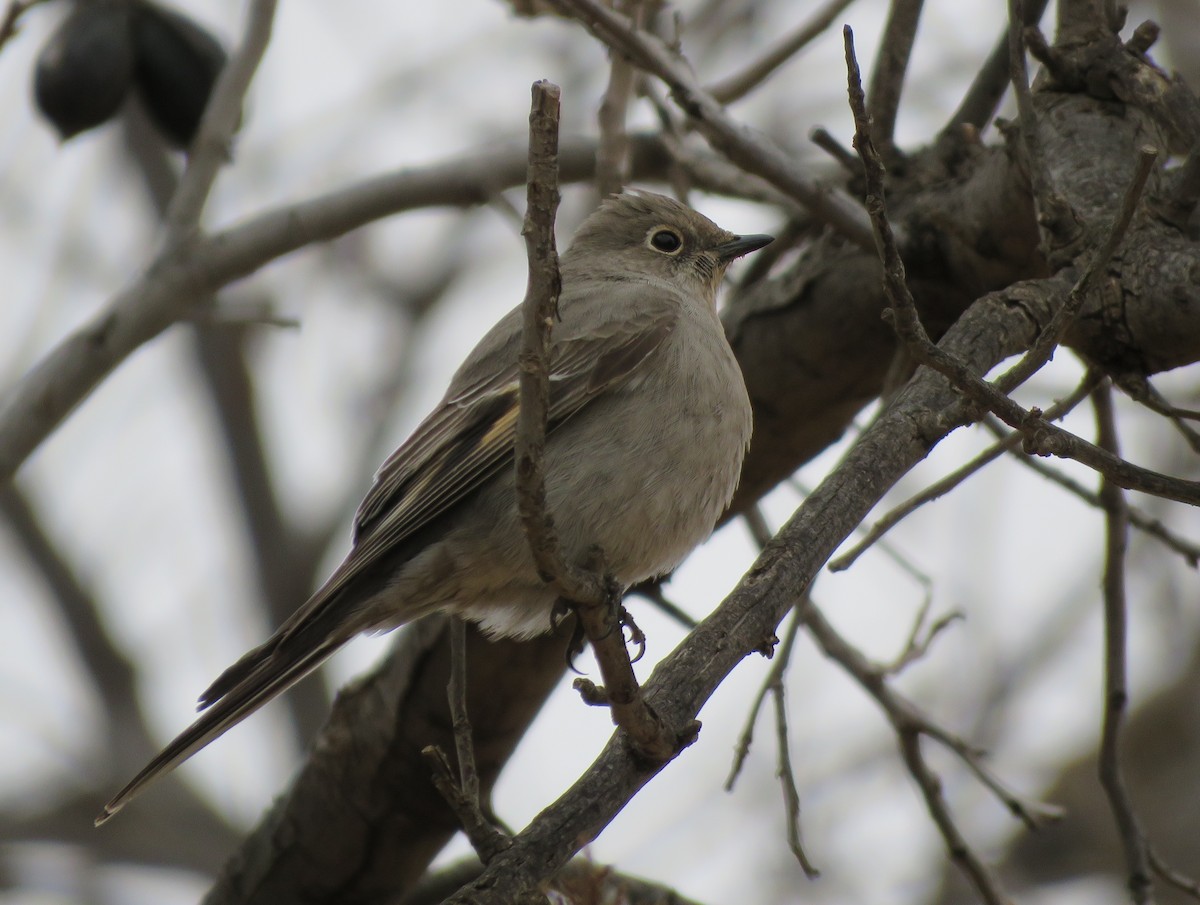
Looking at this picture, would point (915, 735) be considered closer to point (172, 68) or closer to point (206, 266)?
point (206, 266)

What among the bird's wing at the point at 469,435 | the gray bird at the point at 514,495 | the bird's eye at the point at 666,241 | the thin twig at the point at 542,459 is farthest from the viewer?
the bird's eye at the point at 666,241

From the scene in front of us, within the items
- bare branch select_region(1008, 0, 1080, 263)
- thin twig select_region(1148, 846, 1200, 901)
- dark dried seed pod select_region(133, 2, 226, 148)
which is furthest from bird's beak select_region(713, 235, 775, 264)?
thin twig select_region(1148, 846, 1200, 901)

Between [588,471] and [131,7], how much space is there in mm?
2582

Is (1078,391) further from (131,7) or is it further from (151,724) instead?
(151,724)

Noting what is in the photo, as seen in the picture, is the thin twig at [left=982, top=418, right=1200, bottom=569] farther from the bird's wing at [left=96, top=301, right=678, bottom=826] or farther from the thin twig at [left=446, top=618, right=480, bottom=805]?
the thin twig at [left=446, top=618, right=480, bottom=805]

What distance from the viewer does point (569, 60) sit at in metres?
10.6

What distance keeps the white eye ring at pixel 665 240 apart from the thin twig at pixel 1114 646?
6.23ft

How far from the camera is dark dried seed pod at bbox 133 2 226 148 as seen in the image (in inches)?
198

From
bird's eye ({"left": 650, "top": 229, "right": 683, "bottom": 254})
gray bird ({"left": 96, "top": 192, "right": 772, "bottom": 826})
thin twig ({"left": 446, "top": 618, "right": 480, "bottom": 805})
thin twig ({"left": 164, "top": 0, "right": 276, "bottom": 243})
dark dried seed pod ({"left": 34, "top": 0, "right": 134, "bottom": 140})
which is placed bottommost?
thin twig ({"left": 446, "top": 618, "right": 480, "bottom": 805})

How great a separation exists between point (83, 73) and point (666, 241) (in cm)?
227

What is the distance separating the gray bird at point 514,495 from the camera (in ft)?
13.2

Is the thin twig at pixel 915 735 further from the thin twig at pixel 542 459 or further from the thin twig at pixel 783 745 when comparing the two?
the thin twig at pixel 542 459

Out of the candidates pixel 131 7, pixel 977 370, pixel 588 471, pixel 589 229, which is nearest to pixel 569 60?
pixel 589 229

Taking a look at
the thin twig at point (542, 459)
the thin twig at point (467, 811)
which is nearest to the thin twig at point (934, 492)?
the thin twig at point (542, 459)
